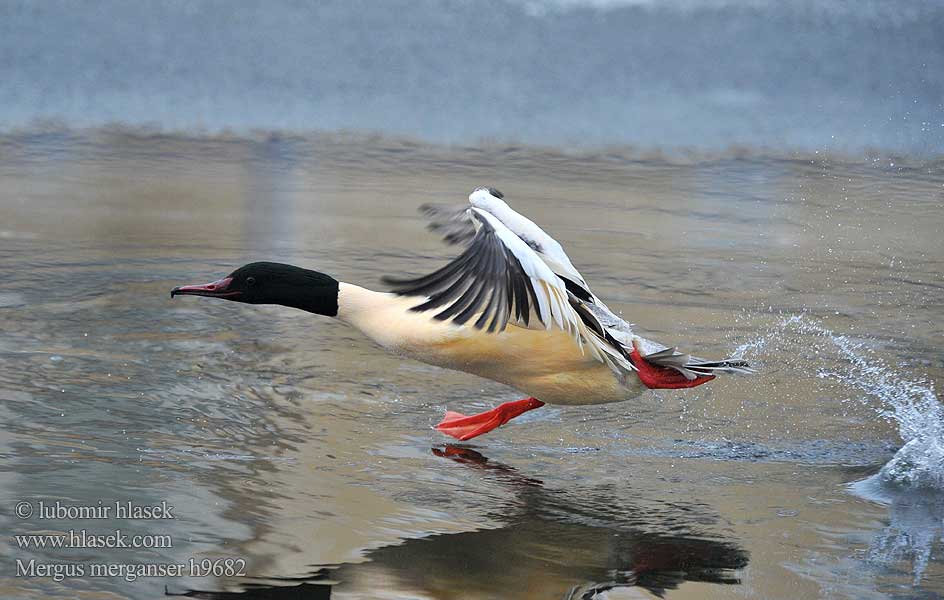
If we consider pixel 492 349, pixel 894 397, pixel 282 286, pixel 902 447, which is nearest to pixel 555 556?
pixel 492 349

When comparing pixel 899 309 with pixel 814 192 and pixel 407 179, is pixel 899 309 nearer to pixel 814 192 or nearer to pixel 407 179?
pixel 814 192

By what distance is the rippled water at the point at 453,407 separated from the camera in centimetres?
392

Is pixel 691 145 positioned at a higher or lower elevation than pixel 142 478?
higher

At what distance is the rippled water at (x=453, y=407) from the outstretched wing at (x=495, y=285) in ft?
2.26

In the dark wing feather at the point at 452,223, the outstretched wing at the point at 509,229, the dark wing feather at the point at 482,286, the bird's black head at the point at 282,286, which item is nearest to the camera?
the dark wing feather at the point at 482,286

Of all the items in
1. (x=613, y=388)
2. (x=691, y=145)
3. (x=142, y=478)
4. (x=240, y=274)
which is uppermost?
(x=691, y=145)

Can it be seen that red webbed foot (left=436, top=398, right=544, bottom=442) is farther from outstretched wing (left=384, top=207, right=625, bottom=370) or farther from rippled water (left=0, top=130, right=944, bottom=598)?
outstretched wing (left=384, top=207, right=625, bottom=370)

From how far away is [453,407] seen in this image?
219 inches

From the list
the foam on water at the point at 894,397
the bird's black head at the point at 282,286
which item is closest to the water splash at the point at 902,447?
the foam on water at the point at 894,397

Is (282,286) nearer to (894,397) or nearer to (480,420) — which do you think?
(480,420)

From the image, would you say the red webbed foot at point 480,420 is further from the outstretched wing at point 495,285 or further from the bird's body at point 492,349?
the outstretched wing at point 495,285

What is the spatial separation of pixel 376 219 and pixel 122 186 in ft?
7.31

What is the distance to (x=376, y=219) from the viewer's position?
31.0 ft


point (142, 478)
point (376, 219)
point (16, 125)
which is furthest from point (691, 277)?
point (16, 125)
